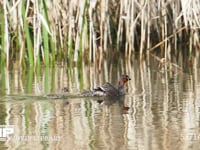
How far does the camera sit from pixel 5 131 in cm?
→ 653

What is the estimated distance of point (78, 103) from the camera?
324 inches

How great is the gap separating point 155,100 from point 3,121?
197 centimetres

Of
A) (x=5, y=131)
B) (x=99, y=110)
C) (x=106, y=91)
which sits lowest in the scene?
(x=5, y=131)

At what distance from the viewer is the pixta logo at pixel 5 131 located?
6.28m

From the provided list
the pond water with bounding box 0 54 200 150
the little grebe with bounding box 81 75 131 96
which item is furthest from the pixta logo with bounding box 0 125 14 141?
the little grebe with bounding box 81 75 131 96

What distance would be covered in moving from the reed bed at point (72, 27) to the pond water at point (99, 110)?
0.29 m

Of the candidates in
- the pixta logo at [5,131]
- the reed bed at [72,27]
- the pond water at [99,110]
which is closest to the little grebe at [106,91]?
the pond water at [99,110]

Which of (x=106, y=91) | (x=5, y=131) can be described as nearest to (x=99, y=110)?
(x=106, y=91)

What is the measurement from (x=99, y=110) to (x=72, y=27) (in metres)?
3.96

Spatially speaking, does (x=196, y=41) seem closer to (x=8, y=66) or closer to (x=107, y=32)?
(x=107, y=32)

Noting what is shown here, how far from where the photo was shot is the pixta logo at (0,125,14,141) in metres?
6.28

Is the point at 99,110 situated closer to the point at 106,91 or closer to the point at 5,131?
the point at 106,91

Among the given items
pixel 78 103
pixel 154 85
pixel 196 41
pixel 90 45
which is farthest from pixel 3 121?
pixel 196 41

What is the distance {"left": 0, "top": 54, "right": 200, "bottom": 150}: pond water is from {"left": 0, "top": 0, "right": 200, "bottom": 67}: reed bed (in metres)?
0.29
